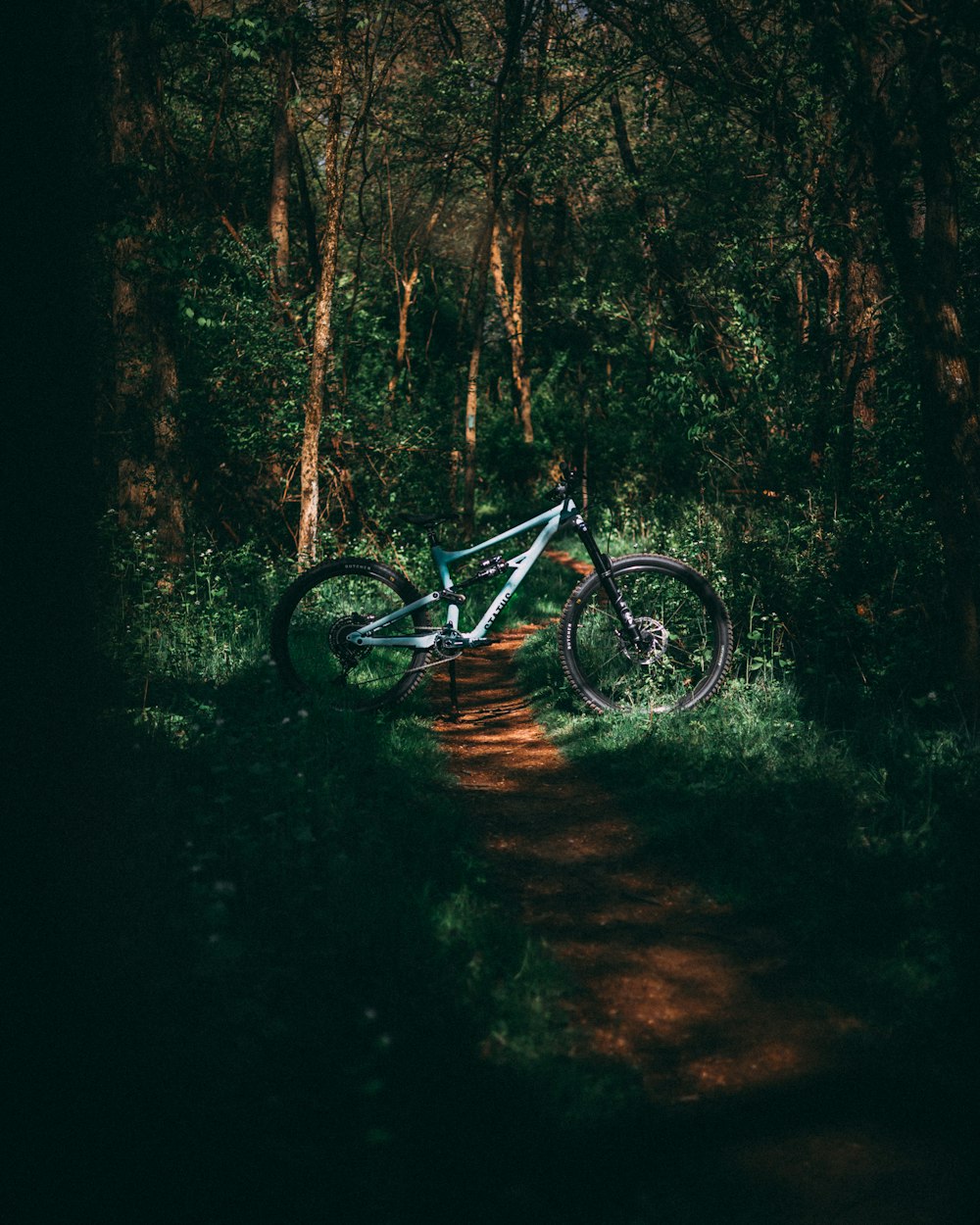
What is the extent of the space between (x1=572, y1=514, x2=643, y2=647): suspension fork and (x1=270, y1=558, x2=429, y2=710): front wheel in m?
1.09

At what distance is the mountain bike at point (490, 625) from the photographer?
238 inches

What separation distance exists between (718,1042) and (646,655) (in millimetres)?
3384

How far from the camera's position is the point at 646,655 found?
615 centimetres

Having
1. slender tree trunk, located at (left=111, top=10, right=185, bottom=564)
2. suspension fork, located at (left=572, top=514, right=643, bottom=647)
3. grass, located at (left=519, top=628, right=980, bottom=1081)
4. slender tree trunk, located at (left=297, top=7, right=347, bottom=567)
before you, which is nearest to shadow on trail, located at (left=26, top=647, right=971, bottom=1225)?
grass, located at (left=519, top=628, right=980, bottom=1081)

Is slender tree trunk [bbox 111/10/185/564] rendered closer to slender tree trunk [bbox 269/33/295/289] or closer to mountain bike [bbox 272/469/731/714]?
mountain bike [bbox 272/469/731/714]

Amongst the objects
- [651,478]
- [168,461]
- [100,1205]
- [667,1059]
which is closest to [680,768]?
[667,1059]

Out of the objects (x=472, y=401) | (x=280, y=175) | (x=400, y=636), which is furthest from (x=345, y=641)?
(x=280, y=175)

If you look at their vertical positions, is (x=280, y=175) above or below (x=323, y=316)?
above

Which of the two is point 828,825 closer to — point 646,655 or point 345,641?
point 646,655

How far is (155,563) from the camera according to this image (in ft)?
26.8

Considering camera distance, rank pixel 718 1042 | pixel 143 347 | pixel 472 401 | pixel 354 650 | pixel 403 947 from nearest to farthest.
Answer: pixel 718 1042 < pixel 403 947 < pixel 354 650 < pixel 143 347 < pixel 472 401

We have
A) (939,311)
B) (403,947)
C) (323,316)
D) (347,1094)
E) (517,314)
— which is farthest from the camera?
(517,314)

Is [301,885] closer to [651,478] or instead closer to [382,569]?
[382,569]

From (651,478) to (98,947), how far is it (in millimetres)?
13556
